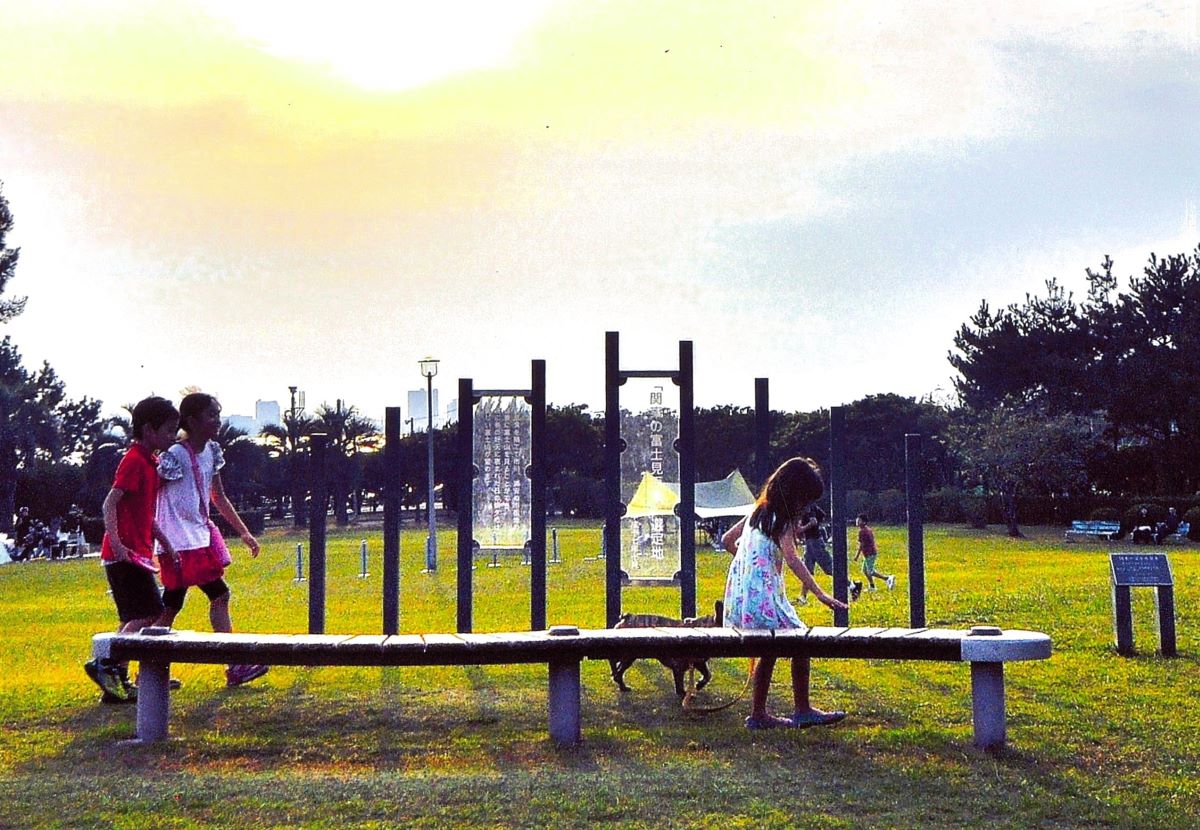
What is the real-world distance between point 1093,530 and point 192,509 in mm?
40145

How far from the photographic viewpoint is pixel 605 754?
22.7ft

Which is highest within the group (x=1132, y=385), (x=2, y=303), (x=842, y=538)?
(x=2, y=303)

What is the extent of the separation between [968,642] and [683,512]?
430 centimetres

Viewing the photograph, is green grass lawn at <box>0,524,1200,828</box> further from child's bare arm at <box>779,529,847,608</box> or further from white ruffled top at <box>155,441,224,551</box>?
white ruffled top at <box>155,441,224,551</box>

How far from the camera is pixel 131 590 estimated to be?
27.0 ft

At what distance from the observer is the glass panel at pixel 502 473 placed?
11.4 m

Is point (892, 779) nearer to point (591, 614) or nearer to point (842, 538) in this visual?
point (842, 538)

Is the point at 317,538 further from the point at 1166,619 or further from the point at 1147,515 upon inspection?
the point at 1147,515

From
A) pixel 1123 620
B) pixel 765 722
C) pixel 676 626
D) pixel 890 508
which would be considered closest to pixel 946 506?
pixel 890 508

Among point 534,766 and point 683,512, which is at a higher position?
point 683,512

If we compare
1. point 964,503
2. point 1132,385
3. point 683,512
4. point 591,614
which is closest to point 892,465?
point 964,503

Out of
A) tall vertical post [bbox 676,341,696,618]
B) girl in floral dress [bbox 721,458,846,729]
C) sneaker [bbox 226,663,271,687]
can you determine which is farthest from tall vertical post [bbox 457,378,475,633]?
girl in floral dress [bbox 721,458,846,729]

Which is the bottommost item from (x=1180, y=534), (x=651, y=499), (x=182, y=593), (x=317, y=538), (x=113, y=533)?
(x=1180, y=534)

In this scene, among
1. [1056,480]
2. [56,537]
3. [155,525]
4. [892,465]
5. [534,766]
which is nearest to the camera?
[534,766]
